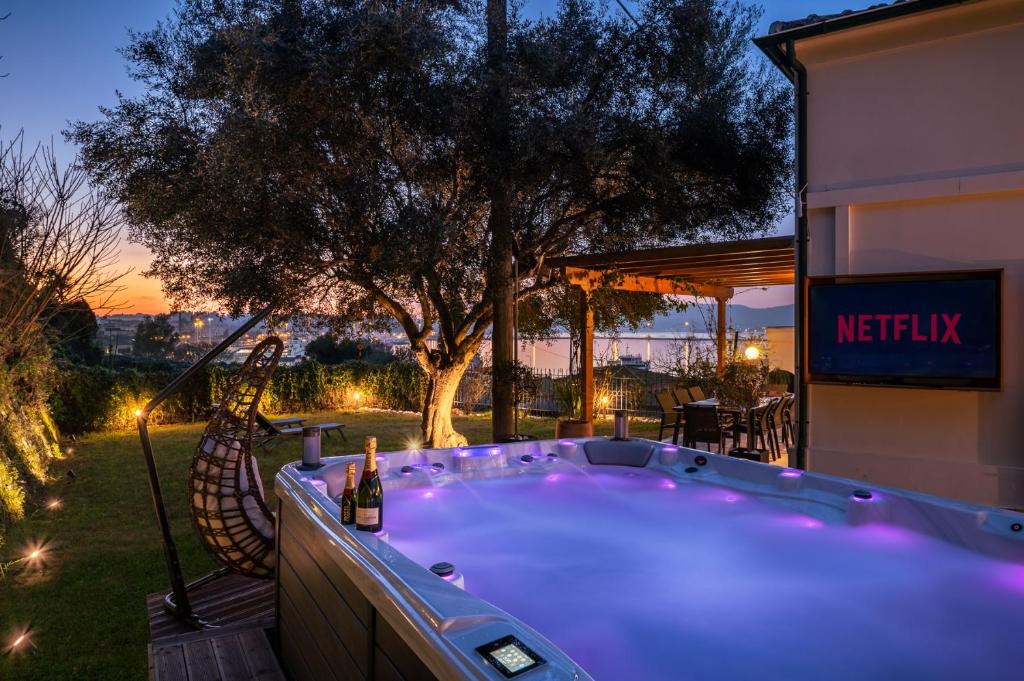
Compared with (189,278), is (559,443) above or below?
below

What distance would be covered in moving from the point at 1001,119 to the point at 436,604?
4675 mm

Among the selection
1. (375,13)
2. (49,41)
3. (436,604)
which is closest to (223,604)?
(436,604)

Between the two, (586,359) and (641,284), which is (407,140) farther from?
(641,284)

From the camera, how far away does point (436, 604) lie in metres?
1.64

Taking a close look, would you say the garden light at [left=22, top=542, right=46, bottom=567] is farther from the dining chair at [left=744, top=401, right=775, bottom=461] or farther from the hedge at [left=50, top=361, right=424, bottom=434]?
the dining chair at [left=744, top=401, right=775, bottom=461]

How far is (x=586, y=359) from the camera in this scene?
325 inches

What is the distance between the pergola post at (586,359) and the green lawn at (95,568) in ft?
11.1

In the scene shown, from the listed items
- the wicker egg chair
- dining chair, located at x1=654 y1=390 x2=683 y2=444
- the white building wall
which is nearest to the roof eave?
the white building wall

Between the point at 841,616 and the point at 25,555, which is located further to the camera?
the point at 25,555

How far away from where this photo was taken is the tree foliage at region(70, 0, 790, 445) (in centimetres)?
591

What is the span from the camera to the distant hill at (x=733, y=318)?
11.6 metres

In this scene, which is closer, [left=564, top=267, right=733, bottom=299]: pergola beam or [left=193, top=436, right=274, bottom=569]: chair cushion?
[left=193, top=436, right=274, bottom=569]: chair cushion

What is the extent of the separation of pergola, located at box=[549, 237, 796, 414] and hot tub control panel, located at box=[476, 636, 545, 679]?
5.48 metres

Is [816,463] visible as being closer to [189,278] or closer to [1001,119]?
[1001,119]
